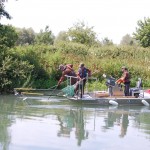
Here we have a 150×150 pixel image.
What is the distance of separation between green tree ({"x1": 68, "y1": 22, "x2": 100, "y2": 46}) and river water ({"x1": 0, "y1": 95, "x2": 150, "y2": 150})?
37.6 meters

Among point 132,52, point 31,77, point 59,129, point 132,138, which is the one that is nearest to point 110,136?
point 132,138

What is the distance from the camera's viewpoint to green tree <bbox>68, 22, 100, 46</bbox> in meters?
58.5

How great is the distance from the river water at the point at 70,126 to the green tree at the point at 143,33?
39.6 meters

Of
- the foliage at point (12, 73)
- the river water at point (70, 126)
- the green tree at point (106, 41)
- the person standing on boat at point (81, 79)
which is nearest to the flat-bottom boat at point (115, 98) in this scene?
the river water at point (70, 126)

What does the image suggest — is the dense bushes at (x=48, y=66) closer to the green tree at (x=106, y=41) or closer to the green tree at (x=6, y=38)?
the green tree at (x=6, y=38)

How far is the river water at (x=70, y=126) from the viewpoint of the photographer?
458 inches

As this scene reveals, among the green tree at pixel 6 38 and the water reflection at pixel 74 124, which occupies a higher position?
the green tree at pixel 6 38

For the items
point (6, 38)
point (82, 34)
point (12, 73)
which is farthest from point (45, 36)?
point (12, 73)

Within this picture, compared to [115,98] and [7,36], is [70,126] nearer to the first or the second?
[115,98]

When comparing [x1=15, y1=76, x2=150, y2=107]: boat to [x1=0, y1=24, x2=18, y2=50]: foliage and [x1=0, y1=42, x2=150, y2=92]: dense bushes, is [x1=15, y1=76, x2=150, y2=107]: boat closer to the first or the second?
[x1=0, y1=42, x2=150, y2=92]: dense bushes

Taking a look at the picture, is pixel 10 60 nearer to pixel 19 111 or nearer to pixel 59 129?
pixel 19 111

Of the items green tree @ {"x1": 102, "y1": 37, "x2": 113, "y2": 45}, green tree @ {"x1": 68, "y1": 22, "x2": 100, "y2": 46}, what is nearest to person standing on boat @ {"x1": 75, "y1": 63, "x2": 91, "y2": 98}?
green tree @ {"x1": 68, "y1": 22, "x2": 100, "y2": 46}

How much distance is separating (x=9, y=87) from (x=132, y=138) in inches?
547

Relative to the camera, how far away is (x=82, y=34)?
58844 millimetres
